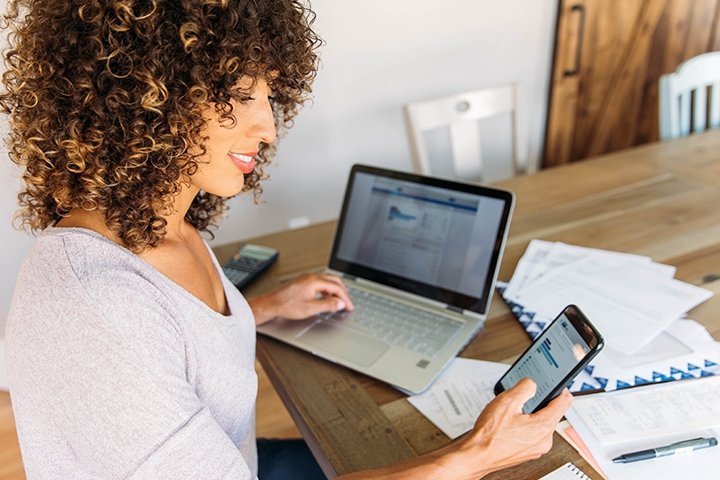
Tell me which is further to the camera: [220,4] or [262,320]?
[262,320]

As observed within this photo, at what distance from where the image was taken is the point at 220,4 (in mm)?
711

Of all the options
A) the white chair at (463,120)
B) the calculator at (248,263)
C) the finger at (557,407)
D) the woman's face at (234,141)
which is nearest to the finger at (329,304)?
the calculator at (248,263)

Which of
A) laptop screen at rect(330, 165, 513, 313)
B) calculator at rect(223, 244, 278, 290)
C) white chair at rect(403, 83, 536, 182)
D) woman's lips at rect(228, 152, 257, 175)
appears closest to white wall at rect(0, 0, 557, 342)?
white chair at rect(403, 83, 536, 182)

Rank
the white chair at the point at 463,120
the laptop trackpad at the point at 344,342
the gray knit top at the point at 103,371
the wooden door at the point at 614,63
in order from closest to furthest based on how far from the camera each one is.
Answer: the gray knit top at the point at 103,371 < the laptop trackpad at the point at 344,342 < the white chair at the point at 463,120 < the wooden door at the point at 614,63

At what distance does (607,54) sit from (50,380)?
246 cm

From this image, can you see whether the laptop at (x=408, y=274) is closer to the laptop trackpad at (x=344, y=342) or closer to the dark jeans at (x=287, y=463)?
the laptop trackpad at (x=344, y=342)

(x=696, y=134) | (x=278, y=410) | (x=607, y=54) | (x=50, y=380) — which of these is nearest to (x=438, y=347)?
(x=50, y=380)

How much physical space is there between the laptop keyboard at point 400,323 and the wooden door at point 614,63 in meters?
1.65

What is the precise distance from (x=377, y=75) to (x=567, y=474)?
1639mm

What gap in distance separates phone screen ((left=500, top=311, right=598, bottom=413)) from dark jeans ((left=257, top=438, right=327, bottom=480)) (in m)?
0.44

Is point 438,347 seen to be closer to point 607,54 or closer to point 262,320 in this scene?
point 262,320

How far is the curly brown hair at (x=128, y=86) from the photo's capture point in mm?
696

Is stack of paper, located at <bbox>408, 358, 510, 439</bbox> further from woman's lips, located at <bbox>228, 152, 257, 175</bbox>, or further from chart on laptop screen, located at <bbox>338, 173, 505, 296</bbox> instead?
woman's lips, located at <bbox>228, 152, 257, 175</bbox>

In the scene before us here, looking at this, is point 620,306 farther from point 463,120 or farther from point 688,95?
point 688,95
